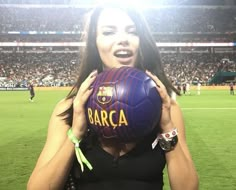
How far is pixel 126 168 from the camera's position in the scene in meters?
2.41

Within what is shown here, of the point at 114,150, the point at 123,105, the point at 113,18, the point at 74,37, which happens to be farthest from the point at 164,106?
the point at 74,37

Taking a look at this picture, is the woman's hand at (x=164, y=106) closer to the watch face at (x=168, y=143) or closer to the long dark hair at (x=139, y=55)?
the watch face at (x=168, y=143)

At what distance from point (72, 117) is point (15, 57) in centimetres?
6539

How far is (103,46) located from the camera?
8.14ft

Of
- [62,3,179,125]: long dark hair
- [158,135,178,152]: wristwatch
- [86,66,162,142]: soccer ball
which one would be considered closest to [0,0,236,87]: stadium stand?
[62,3,179,125]: long dark hair

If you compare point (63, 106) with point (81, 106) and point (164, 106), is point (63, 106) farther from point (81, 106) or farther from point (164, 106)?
point (164, 106)

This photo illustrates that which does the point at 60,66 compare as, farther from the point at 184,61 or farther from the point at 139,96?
the point at 139,96

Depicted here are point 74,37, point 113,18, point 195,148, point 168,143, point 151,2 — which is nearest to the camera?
point 168,143

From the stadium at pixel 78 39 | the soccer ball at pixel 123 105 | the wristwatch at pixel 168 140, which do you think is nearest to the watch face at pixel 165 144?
the wristwatch at pixel 168 140

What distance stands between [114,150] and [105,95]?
50 cm

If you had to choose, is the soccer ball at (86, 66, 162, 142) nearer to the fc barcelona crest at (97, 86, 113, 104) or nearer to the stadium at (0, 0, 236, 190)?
the fc barcelona crest at (97, 86, 113, 104)

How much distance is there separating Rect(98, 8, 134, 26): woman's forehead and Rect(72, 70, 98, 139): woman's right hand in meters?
0.39

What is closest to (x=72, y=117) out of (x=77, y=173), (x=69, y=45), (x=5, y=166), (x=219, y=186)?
(x=77, y=173)

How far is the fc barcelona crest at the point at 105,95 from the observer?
2012 mm
